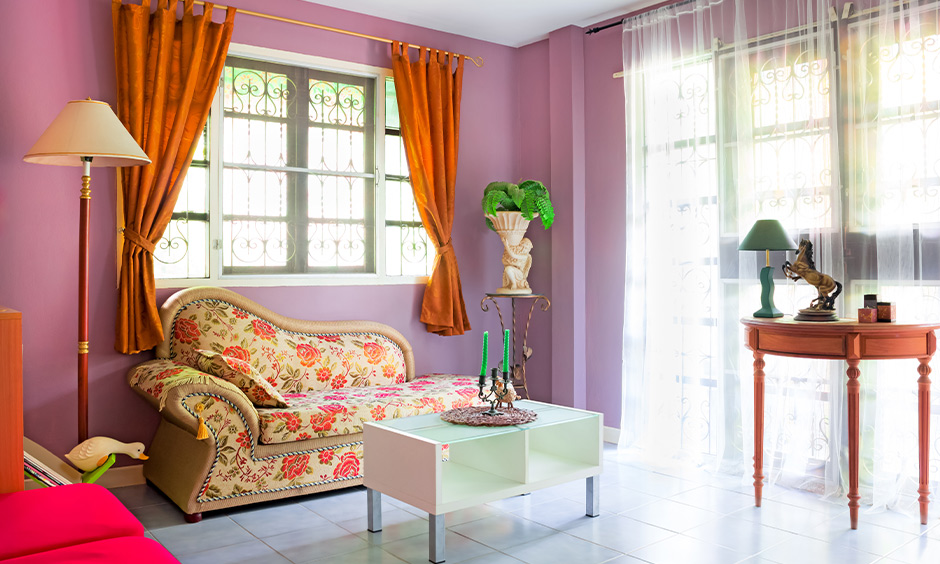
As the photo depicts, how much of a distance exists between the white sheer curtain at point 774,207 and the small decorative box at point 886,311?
251 millimetres

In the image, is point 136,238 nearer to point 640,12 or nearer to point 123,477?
point 123,477

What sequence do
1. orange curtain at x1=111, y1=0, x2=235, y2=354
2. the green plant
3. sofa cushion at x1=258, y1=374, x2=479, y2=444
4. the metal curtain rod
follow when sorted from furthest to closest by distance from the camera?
the green plant < the metal curtain rod < orange curtain at x1=111, y1=0, x2=235, y2=354 < sofa cushion at x1=258, y1=374, x2=479, y2=444

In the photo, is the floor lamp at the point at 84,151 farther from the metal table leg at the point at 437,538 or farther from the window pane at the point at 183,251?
the metal table leg at the point at 437,538

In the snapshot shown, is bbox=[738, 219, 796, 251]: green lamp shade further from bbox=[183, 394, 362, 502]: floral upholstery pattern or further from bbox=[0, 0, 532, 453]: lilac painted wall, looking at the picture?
bbox=[0, 0, 532, 453]: lilac painted wall

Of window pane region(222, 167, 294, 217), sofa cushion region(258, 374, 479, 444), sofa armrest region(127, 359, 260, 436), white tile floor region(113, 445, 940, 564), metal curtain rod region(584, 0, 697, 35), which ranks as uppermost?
metal curtain rod region(584, 0, 697, 35)

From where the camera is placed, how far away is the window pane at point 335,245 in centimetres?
434

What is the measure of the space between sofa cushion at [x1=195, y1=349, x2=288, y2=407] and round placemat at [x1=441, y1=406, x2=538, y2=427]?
852 mm

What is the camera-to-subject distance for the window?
398cm

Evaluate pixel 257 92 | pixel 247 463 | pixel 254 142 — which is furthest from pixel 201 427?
pixel 257 92

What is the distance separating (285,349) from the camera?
3.95m

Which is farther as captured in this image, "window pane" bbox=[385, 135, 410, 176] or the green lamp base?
"window pane" bbox=[385, 135, 410, 176]

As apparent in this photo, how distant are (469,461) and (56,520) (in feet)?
5.87

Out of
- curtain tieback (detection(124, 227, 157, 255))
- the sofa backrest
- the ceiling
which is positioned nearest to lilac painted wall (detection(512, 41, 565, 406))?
the ceiling

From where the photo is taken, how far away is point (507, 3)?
4348 millimetres
